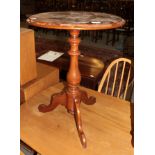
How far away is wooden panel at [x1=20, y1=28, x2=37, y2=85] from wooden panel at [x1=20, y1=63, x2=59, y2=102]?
0.14ft

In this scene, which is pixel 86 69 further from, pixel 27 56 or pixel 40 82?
pixel 27 56

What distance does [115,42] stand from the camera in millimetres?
4680

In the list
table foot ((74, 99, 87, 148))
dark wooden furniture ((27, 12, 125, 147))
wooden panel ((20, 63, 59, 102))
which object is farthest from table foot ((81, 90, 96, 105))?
wooden panel ((20, 63, 59, 102))

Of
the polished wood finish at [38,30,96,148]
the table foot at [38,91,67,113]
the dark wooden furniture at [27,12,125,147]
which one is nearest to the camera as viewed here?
the dark wooden furniture at [27,12,125,147]

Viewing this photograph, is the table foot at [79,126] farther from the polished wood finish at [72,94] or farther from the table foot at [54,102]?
the table foot at [54,102]

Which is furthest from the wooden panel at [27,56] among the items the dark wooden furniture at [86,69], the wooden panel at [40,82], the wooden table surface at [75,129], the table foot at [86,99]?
the dark wooden furniture at [86,69]

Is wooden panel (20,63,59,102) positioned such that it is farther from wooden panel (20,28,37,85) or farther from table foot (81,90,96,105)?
table foot (81,90,96,105)

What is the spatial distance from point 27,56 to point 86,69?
70cm

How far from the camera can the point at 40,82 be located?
1.53 meters

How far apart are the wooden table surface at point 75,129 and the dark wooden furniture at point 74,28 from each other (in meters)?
0.05

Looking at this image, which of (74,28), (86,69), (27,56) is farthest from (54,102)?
(86,69)

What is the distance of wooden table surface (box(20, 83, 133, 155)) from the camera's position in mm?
1043

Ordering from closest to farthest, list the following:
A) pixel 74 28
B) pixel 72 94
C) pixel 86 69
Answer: pixel 74 28 < pixel 72 94 < pixel 86 69
